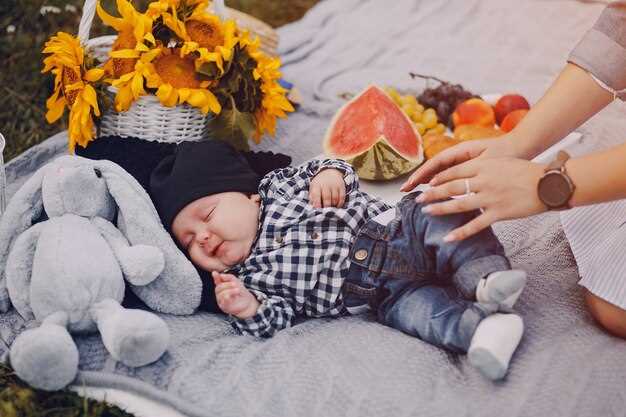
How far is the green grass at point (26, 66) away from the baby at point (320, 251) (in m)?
1.34

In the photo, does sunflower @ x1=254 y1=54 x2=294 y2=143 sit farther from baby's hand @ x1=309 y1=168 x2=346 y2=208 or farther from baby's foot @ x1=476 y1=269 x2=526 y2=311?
baby's foot @ x1=476 y1=269 x2=526 y2=311

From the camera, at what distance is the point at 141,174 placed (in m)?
2.28

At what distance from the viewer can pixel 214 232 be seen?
206 centimetres

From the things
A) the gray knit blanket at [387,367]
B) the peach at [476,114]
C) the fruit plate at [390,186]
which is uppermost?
the peach at [476,114]

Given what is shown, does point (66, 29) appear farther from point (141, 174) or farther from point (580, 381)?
point (580, 381)

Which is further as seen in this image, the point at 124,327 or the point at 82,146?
the point at 82,146

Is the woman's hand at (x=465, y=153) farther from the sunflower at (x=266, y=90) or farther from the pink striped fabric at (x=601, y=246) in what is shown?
the sunflower at (x=266, y=90)

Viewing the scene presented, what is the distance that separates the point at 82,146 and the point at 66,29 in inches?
69.2

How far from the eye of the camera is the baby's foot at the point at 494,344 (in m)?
1.64

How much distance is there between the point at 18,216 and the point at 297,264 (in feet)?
2.60

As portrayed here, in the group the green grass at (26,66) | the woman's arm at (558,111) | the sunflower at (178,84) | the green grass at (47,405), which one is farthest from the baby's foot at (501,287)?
the green grass at (26,66)

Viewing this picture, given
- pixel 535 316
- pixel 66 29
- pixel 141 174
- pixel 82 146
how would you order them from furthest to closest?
pixel 66 29 < pixel 82 146 < pixel 141 174 < pixel 535 316

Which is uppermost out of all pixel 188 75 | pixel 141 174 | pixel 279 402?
pixel 188 75

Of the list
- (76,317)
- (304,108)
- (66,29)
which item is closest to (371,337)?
(76,317)
